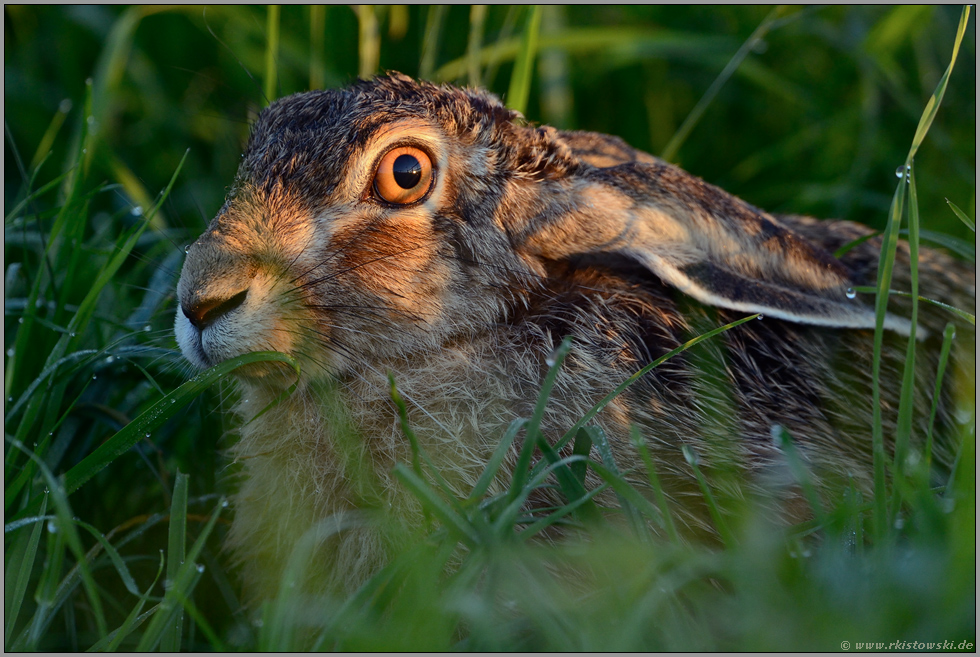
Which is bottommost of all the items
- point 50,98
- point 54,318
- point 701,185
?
point 54,318

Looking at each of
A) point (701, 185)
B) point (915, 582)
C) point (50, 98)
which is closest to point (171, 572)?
point (915, 582)

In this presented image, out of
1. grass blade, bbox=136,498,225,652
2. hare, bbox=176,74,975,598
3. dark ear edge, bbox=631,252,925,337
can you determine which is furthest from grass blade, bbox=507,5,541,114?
grass blade, bbox=136,498,225,652

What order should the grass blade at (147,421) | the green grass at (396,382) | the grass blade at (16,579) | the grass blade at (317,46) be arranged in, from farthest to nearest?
1. the grass blade at (317,46)
2. the grass blade at (147,421)
3. the grass blade at (16,579)
4. the green grass at (396,382)

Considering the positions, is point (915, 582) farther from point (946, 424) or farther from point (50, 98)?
point (50, 98)

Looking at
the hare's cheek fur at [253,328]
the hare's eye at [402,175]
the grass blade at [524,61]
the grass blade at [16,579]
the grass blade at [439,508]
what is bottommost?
the grass blade at [16,579]

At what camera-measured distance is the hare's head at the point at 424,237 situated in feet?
7.63

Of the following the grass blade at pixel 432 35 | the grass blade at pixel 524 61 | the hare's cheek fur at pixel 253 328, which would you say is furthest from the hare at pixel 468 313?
the grass blade at pixel 432 35

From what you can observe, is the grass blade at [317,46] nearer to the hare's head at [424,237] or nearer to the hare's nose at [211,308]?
the hare's head at [424,237]

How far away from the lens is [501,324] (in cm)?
257

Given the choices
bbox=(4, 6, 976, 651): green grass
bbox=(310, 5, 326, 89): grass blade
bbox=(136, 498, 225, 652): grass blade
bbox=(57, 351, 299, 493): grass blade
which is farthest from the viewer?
bbox=(310, 5, 326, 89): grass blade

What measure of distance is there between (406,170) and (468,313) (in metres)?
0.44

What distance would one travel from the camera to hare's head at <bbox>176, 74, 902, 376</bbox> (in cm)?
232

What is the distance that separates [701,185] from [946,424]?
1137 millimetres

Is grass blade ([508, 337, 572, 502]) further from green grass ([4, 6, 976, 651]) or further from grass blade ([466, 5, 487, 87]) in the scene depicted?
grass blade ([466, 5, 487, 87])
